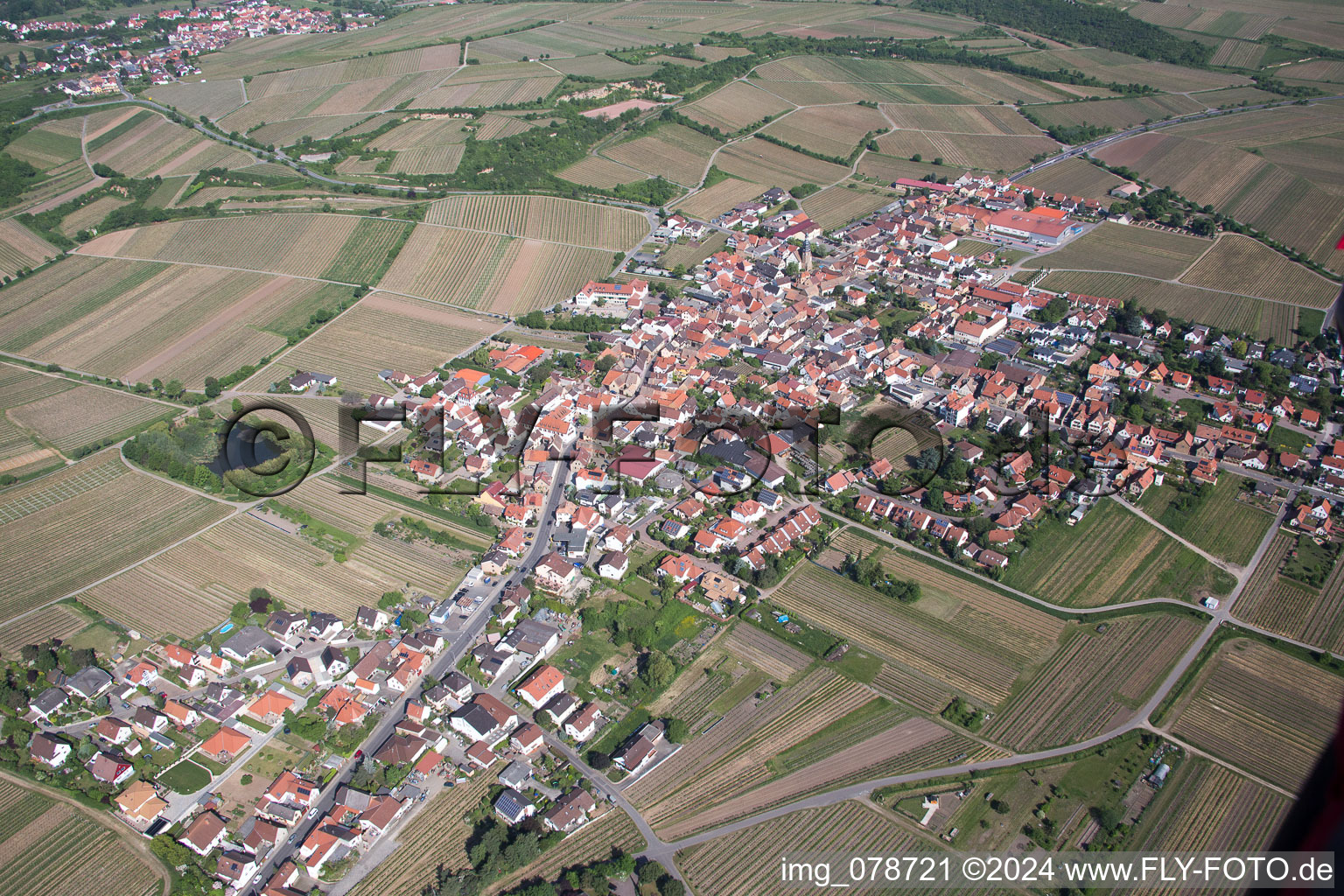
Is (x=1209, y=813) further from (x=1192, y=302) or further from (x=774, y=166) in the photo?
(x=774, y=166)

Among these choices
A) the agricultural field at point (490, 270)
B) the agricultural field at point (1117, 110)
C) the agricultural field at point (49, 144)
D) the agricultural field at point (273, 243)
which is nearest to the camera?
the agricultural field at point (490, 270)

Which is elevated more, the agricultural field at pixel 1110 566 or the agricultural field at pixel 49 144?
the agricultural field at pixel 49 144

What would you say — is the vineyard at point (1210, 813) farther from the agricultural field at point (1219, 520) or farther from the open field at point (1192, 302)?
the open field at point (1192, 302)

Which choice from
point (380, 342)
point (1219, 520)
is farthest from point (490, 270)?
point (1219, 520)

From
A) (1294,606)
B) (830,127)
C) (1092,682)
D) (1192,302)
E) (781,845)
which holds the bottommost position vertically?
(781,845)

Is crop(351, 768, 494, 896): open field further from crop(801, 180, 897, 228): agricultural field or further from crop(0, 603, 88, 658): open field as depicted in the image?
crop(801, 180, 897, 228): agricultural field

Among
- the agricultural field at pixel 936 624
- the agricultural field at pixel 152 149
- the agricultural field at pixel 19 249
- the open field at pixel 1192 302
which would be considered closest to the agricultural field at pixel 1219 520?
the agricultural field at pixel 936 624
